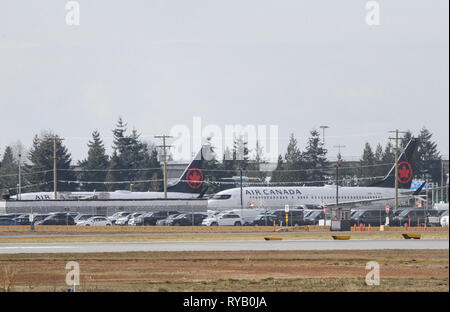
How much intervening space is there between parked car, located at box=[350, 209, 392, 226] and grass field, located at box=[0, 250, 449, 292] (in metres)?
40.3

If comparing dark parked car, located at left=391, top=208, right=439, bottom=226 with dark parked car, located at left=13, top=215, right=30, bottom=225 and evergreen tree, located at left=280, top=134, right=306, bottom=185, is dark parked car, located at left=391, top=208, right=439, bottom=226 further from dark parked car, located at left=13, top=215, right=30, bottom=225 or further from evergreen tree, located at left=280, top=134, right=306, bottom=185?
evergreen tree, located at left=280, top=134, right=306, bottom=185

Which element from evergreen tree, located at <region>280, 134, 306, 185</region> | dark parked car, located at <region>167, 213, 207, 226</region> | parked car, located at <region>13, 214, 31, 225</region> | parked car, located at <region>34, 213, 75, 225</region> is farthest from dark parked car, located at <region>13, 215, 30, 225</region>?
evergreen tree, located at <region>280, 134, 306, 185</region>

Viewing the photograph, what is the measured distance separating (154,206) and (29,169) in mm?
57477

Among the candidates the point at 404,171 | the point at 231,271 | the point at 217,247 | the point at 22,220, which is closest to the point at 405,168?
the point at 404,171

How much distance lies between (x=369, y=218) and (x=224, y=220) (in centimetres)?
1394

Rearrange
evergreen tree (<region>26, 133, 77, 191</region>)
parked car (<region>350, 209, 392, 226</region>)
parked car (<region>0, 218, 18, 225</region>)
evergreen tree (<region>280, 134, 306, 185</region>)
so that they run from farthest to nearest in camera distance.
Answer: evergreen tree (<region>280, 134, 306, 185</region>) < evergreen tree (<region>26, 133, 77, 191</region>) < parked car (<region>0, 218, 18, 225</region>) < parked car (<region>350, 209, 392, 226</region>)

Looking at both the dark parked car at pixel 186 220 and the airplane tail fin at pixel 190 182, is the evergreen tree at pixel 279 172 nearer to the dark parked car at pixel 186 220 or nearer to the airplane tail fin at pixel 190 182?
the airplane tail fin at pixel 190 182

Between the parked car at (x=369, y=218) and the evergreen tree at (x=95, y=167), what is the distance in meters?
71.8

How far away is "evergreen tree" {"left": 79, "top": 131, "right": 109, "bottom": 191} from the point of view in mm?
145625

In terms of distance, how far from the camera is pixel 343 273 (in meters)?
29.3

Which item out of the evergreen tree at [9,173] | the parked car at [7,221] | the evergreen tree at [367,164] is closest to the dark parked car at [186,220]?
the parked car at [7,221]
